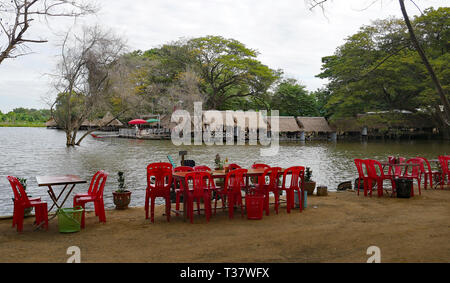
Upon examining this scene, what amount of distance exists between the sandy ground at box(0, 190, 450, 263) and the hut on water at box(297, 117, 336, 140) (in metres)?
41.6

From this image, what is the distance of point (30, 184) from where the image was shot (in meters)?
14.5

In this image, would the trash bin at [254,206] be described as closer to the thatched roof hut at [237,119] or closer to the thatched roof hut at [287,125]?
the thatched roof hut at [237,119]

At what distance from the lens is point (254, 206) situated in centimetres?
704

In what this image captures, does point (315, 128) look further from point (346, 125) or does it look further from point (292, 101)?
point (292, 101)

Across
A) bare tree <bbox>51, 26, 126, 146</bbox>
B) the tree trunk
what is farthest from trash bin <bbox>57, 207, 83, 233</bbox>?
bare tree <bbox>51, 26, 126, 146</bbox>

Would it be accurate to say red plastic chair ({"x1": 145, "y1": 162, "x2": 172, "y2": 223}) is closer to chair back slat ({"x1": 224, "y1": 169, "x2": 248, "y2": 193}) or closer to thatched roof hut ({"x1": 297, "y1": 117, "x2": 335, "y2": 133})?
chair back slat ({"x1": 224, "y1": 169, "x2": 248, "y2": 193})

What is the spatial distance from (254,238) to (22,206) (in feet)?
12.4

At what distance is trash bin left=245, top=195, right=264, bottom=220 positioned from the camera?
23.0 feet

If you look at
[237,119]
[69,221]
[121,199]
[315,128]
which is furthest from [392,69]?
[69,221]

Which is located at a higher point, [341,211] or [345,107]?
[345,107]
